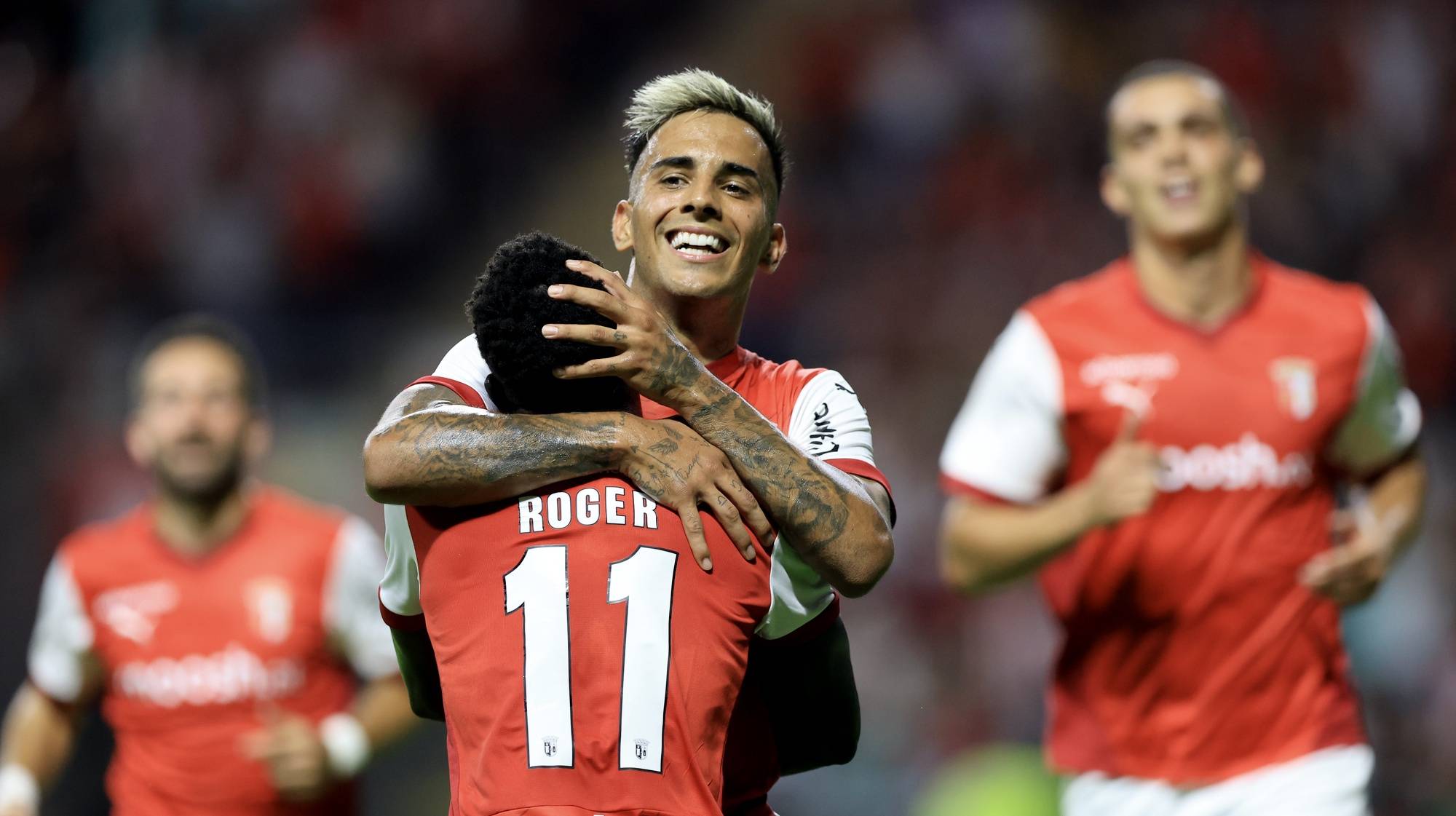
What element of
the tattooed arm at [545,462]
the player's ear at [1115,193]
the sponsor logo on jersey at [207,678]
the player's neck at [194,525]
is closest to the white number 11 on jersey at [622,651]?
the tattooed arm at [545,462]

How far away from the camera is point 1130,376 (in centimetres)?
384

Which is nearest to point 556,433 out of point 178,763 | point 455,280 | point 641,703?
point 641,703

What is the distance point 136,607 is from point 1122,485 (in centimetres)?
316

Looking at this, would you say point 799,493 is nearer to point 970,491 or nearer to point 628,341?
point 628,341

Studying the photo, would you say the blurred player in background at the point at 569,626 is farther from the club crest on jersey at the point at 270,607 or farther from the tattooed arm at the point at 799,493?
the club crest on jersey at the point at 270,607

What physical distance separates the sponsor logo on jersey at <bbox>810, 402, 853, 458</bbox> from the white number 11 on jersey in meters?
0.45

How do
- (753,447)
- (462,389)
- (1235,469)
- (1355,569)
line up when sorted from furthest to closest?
(1235,469), (1355,569), (462,389), (753,447)

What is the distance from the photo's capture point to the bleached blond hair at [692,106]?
126 inches

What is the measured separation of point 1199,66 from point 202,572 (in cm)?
749

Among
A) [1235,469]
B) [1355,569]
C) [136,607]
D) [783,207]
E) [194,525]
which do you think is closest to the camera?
[1355,569]

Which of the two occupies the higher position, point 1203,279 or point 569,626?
point 1203,279

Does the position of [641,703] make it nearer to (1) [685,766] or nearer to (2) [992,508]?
(1) [685,766]

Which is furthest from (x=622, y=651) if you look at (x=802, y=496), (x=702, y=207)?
(x=702, y=207)

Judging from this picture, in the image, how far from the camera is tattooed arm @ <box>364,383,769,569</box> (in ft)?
8.29
